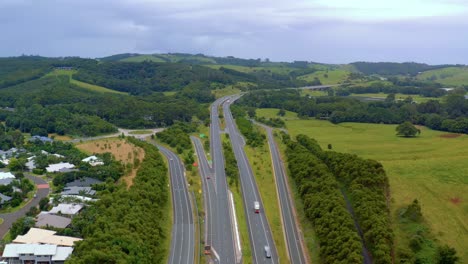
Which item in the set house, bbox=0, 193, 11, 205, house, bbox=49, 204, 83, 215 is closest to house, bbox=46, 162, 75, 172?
house, bbox=0, 193, 11, 205

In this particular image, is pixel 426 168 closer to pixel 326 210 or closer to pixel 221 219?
pixel 326 210

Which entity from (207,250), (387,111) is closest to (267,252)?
(207,250)

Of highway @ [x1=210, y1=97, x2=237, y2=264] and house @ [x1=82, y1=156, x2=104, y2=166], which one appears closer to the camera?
highway @ [x1=210, y1=97, x2=237, y2=264]

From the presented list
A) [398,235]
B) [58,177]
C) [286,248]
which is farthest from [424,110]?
[58,177]

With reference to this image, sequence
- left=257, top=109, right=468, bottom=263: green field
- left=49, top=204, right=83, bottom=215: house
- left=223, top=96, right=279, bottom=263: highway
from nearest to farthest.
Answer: left=223, top=96, right=279, bottom=263: highway
left=257, top=109, right=468, bottom=263: green field
left=49, top=204, right=83, bottom=215: house

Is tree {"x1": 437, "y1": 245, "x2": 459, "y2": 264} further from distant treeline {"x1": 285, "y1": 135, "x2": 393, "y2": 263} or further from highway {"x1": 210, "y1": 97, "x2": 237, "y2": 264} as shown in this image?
highway {"x1": 210, "y1": 97, "x2": 237, "y2": 264}

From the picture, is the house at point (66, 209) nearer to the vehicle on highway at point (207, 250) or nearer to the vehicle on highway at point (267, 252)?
the vehicle on highway at point (207, 250)

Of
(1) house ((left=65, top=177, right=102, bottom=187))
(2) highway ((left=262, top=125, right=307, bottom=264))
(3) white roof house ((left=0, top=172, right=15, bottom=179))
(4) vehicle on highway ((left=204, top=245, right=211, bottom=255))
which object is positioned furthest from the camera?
(3) white roof house ((left=0, top=172, right=15, bottom=179))
